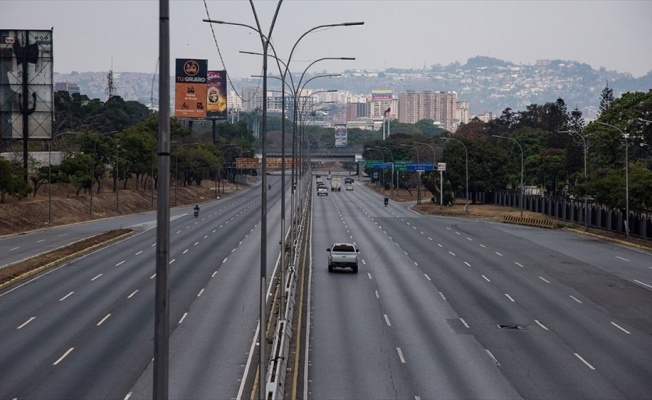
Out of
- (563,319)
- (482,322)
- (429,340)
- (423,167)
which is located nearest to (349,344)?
(429,340)

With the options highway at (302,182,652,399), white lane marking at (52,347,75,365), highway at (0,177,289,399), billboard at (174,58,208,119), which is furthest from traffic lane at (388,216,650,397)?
billboard at (174,58,208,119)

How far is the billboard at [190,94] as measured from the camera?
162 metres

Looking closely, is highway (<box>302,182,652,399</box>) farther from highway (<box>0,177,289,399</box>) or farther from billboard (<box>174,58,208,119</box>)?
billboard (<box>174,58,208,119</box>)

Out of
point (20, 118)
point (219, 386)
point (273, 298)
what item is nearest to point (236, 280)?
point (273, 298)

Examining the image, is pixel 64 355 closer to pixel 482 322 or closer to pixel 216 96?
pixel 482 322

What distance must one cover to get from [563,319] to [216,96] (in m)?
154

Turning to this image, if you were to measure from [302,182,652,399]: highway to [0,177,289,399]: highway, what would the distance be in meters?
3.32

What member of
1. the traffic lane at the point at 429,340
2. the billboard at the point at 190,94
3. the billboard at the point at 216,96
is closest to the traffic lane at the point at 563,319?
the traffic lane at the point at 429,340

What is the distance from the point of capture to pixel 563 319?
4278 cm

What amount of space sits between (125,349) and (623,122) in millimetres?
91792

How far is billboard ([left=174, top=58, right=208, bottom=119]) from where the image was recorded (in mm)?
162125

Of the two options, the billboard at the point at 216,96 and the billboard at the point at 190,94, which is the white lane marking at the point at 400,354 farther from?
the billboard at the point at 216,96

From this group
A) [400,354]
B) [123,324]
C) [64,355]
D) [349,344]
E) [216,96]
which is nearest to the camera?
[64,355]

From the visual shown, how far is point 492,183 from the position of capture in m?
135
